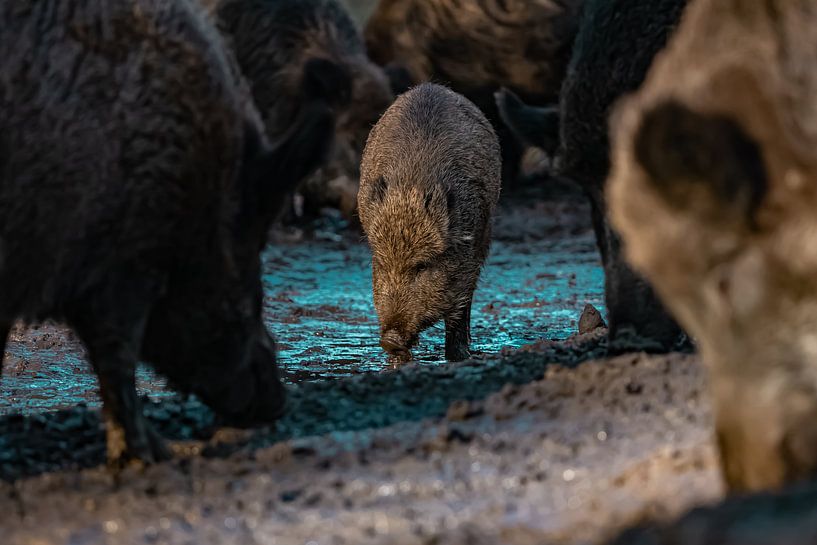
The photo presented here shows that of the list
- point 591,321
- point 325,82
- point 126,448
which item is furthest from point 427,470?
point 591,321

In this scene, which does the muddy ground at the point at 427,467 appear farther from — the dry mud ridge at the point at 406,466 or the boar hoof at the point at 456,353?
the boar hoof at the point at 456,353

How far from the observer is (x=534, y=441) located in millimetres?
4727

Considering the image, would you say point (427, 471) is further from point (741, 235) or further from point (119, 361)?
point (741, 235)

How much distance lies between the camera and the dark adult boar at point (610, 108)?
598cm

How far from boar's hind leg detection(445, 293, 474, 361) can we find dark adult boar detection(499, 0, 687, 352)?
2333 mm

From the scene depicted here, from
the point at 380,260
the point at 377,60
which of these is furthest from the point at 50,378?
the point at 377,60

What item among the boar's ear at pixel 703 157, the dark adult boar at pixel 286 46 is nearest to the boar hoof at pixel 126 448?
the boar's ear at pixel 703 157

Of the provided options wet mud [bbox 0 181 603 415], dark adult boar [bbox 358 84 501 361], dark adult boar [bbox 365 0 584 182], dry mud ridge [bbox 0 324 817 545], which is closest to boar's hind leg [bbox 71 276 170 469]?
dry mud ridge [bbox 0 324 817 545]

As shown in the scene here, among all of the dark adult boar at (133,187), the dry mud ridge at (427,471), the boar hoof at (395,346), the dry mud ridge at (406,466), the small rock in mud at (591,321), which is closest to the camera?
the dry mud ridge at (427,471)

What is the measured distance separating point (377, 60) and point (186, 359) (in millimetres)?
10645

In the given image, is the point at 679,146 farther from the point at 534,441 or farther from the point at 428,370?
the point at 428,370

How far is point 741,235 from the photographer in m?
3.21

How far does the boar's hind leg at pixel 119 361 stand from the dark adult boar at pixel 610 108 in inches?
84.8

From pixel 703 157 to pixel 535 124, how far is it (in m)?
3.87
